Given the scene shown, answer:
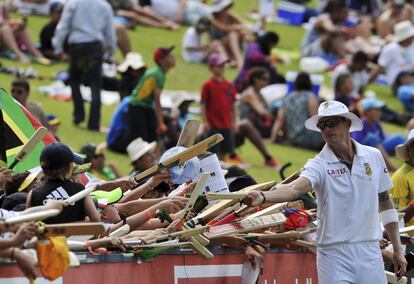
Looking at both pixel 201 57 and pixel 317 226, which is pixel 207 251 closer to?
pixel 317 226

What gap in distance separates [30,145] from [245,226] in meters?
1.74

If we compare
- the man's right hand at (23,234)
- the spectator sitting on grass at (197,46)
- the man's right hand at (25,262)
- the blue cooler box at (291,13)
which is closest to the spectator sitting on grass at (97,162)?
the man's right hand at (25,262)

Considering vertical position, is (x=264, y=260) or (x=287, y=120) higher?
(x=264, y=260)

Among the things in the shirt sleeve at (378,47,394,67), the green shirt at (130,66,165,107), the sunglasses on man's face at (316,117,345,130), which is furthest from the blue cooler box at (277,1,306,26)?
the sunglasses on man's face at (316,117,345,130)

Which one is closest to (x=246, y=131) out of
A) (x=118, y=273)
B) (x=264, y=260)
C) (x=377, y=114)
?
(x=377, y=114)

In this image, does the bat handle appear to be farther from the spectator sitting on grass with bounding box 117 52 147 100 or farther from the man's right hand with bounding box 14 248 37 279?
the spectator sitting on grass with bounding box 117 52 147 100

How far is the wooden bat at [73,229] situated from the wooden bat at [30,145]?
129 centimetres

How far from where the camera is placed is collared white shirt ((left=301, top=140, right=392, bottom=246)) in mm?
9734

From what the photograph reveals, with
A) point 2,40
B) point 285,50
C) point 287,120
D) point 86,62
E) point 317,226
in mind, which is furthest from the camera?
point 285,50

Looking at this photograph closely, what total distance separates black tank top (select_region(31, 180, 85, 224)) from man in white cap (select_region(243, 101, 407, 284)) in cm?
143

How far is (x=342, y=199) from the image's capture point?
32.0 feet

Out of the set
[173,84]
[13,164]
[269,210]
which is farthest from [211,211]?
[173,84]

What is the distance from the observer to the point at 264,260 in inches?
420

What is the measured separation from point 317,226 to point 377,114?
10117 millimetres
